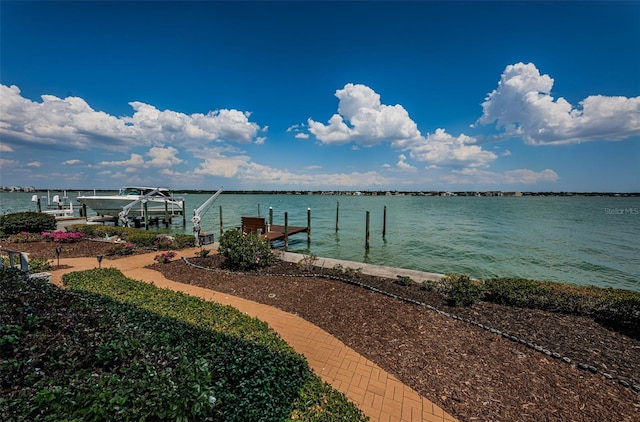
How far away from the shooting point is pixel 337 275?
887 centimetres

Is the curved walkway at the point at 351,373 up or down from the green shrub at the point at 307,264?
down

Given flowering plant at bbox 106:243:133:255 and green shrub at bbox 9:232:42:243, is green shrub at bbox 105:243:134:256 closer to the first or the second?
flowering plant at bbox 106:243:133:255

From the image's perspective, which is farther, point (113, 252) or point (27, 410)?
point (113, 252)

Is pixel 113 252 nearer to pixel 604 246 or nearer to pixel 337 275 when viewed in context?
pixel 337 275

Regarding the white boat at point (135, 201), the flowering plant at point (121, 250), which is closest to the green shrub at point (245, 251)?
the flowering plant at point (121, 250)

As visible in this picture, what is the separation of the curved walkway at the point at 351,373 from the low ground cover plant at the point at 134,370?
0.44 m

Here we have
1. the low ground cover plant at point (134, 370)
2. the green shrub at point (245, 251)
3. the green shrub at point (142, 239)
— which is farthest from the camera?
the green shrub at point (142, 239)

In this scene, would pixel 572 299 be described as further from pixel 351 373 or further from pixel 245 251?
pixel 245 251

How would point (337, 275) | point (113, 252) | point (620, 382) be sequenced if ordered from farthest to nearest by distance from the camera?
point (113, 252), point (337, 275), point (620, 382)

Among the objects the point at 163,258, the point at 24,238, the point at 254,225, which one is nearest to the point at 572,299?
the point at 163,258

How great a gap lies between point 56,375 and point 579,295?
989cm

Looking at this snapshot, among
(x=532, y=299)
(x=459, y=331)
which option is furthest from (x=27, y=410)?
(x=532, y=299)

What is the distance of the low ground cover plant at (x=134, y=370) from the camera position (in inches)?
74.0

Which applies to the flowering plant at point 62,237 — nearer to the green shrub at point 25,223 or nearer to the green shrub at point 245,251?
the green shrub at point 25,223
